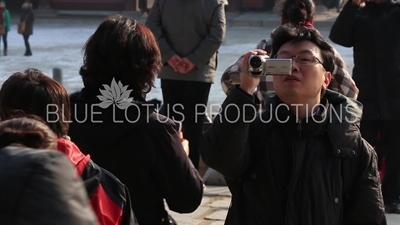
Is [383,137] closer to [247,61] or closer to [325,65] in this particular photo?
[325,65]

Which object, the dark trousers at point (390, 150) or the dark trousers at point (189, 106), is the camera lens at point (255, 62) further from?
the dark trousers at point (189, 106)

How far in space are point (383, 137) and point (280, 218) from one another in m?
3.52

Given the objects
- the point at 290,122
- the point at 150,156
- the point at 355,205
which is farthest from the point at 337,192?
the point at 150,156

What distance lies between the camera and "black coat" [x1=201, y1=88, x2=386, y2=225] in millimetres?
3023

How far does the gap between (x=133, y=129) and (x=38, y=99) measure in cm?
63

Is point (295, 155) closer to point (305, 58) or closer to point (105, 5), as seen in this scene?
point (305, 58)

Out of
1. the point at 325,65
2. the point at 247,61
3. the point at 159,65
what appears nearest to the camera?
the point at 247,61

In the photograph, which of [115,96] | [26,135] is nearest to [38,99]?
[115,96]

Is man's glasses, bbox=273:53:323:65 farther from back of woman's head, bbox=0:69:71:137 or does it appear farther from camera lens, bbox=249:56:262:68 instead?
back of woman's head, bbox=0:69:71:137

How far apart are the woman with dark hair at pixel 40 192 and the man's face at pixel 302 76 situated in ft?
5.21

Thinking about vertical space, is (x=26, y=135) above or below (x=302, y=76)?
above

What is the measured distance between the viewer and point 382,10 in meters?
6.12

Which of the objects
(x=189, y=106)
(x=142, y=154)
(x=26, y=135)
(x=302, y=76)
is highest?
(x=26, y=135)

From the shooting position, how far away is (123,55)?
3.48 m
